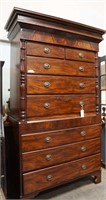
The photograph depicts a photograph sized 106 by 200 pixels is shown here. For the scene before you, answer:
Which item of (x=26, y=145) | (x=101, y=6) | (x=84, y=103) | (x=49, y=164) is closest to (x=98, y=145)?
(x=84, y=103)

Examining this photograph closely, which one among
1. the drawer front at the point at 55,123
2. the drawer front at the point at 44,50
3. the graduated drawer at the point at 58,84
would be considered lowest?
the drawer front at the point at 55,123

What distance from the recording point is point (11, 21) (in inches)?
60.8

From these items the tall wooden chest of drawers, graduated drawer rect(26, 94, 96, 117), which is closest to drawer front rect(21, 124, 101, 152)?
the tall wooden chest of drawers

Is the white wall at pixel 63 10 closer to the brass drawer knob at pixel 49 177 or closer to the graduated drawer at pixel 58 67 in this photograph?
the graduated drawer at pixel 58 67

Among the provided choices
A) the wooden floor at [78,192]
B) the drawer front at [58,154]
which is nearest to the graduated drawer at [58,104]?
the drawer front at [58,154]

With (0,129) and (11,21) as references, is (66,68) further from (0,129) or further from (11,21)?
(0,129)

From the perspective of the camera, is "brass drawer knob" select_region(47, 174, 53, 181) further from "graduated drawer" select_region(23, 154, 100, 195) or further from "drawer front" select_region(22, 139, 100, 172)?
"drawer front" select_region(22, 139, 100, 172)

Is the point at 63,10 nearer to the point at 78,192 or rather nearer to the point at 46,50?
the point at 46,50

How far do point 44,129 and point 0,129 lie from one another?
1.31 ft

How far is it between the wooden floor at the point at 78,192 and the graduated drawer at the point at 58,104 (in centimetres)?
83

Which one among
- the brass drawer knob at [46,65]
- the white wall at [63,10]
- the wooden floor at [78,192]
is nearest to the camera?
the brass drawer knob at [46,65]

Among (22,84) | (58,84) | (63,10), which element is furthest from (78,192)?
(63,10)

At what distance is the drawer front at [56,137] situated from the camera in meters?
1.45

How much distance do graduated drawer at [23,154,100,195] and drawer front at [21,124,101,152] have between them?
22cm
